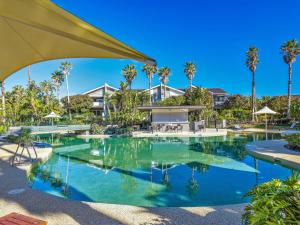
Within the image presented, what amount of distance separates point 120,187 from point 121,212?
3.45 m

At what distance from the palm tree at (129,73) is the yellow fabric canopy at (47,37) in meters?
37.7

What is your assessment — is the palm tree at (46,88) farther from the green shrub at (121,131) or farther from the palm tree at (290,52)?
the palm tree at (290,52)

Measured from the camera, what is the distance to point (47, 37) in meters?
2.08

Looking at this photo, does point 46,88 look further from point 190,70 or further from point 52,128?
point 190,70

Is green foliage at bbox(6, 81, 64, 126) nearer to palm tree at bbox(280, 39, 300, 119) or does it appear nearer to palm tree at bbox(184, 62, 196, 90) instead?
palm tree at bbox(184, 62, 196, 90)

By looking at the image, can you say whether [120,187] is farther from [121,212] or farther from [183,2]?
[183,2]

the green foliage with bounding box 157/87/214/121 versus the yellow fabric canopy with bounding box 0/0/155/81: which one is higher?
the green foliage with bounding box 157/87/214/121

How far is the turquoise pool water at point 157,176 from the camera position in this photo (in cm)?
739

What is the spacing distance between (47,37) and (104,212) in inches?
152

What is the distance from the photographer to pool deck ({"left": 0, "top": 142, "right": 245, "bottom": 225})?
14.7 feet

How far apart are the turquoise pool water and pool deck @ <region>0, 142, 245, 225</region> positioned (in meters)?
1.79

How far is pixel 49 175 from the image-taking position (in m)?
9.70

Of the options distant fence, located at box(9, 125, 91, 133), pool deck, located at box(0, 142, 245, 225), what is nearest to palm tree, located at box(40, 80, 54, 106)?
distant fence, located at box(9, 125, 91, 133)

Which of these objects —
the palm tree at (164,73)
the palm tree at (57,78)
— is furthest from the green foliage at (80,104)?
the palm tree at (164,73)
